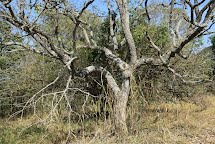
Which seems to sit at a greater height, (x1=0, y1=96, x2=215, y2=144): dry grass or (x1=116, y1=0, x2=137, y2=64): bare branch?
(x1=116, y1=0, x2=137, y2=64): bare branch

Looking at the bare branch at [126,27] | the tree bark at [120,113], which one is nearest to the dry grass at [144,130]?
the tree bark at [120,113]

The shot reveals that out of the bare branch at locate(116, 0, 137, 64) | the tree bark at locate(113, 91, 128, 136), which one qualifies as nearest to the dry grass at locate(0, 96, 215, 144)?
the tree bark at locate(113, 91, 128, 136)

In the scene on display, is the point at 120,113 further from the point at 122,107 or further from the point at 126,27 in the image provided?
the point at 126,27

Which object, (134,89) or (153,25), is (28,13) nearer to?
(134,89)

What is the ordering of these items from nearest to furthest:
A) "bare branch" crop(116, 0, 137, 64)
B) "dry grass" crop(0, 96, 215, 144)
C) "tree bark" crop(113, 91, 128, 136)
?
"dry grass" crop(0, 96, 215, 144)
"tree bark" crop(113, 91, 128, 136)
"bare branch" crop(116, 0, 137, 64)

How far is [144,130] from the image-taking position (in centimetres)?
769

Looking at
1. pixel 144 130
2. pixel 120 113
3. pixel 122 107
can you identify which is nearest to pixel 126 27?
pixel 122 107

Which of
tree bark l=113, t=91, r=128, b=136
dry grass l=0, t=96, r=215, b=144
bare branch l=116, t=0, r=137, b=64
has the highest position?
bare branch l=116, t=0, r=137, b=64

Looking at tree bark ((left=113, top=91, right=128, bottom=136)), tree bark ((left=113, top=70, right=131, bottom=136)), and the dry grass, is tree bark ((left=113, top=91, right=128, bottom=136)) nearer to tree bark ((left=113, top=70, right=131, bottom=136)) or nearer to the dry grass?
tree bark ((left=113, top=70, right=131, bottom=136))

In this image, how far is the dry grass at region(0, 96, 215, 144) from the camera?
7.04 metres

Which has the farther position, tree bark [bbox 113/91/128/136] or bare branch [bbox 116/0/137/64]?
bare branch [bbox 116/0/137/64]

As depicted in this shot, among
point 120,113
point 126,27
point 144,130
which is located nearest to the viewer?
point 120,113

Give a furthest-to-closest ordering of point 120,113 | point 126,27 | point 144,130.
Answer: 1. point 126,27
2. point 144,130
3. point 120,113

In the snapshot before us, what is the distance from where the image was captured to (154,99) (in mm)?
8477
